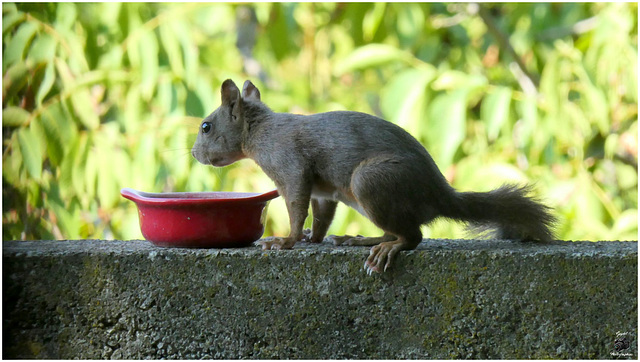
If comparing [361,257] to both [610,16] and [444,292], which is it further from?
[610,16]

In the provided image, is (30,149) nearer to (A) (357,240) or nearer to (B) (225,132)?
(B) (225,132)

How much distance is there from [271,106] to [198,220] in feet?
3.77

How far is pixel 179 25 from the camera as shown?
2584 millimetres

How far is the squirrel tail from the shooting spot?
1.64m

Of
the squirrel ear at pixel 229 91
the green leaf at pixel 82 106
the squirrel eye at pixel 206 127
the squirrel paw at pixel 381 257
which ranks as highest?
the squirrel ear at pixel 229 91

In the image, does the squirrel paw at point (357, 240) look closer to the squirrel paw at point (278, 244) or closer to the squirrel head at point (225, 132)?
the squirrel paw at point (278, 244)

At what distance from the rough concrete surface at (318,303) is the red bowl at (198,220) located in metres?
0.04

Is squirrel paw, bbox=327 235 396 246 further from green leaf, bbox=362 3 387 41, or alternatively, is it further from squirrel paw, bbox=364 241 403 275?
green leaf, bbox=362 3 387 41

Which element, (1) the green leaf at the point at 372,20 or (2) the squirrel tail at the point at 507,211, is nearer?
(2) the squirrel tail at the point at 507,211

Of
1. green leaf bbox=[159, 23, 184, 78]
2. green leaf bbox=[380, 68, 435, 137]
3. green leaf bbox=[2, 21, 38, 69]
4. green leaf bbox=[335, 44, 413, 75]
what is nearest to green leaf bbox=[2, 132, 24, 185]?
green leaf bbox=[2, 21, 38, 69]

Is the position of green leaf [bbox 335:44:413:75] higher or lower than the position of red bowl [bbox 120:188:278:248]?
higher

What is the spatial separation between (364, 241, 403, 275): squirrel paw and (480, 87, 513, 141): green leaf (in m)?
1.01

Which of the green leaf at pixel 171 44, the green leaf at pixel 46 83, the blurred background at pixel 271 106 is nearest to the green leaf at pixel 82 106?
the blurred background at pixel 271 106

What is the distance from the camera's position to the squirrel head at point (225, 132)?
177 cm
